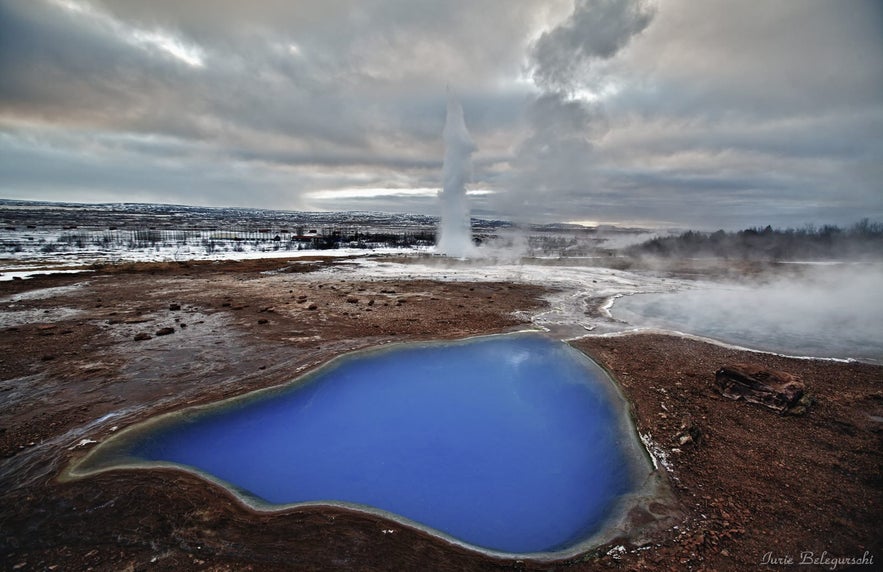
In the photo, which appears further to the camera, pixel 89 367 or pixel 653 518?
pixel 89 367

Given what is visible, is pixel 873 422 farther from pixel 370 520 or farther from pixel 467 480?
pixel 370 520

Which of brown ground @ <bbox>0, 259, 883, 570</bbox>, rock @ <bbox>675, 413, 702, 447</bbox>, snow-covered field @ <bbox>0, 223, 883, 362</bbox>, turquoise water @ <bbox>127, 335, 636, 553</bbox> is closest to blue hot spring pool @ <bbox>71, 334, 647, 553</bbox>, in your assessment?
turquoise water @ <bbox>127, 335, 636, 553</bbox>

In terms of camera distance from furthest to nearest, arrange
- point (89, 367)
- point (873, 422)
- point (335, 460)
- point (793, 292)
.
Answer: point (793, 292)
point (89, 367)
point (873, 422)
point (335, 460)

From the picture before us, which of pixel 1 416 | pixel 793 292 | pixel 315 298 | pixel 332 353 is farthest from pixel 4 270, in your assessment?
pixel 793 292

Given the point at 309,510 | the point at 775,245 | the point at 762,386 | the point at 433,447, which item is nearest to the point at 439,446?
the point at 433,447

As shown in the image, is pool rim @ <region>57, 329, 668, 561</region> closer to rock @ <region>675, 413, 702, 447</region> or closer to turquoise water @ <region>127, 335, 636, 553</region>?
turquoise water @ <region>127, 335, 636, 553</region>

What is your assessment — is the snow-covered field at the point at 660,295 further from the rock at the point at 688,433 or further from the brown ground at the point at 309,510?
the rock at the point at 688,433
